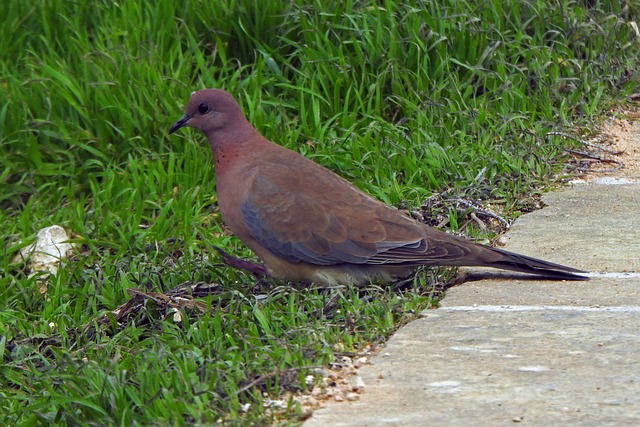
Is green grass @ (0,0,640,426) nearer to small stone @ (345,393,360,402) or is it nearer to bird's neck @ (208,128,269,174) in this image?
bird's neck @ (208,128,269,174)

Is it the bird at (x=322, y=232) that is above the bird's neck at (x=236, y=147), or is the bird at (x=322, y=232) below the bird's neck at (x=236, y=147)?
below

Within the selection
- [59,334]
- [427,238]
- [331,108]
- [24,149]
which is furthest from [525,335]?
[24,149]

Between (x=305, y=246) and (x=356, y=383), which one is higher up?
(x=356, y=383)

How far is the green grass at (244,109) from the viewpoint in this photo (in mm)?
4750

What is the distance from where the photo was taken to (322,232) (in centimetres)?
444

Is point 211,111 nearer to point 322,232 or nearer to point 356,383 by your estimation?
point 322,232

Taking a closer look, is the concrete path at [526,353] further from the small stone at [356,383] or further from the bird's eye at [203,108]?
the bird's eye at [203,108]

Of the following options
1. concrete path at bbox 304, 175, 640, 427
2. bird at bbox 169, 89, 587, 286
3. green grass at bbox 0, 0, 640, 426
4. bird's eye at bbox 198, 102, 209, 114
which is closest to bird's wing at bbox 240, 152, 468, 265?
bird at bbox 169, 89, 587, 286

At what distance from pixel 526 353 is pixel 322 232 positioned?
1287mm

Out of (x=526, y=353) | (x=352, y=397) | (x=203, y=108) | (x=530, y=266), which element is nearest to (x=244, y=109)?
(x=203, y=108)

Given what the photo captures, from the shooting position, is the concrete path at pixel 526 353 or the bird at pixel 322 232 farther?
the bird at pixel 322 232

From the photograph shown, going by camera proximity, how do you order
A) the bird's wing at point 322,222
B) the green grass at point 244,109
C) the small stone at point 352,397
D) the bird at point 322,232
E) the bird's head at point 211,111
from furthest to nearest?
the bird's head at point 211,111 < the green grass at point 244,109 < the bird's wing at point 322,222 < the bird at point 322,232 < the small stone at point 352,397

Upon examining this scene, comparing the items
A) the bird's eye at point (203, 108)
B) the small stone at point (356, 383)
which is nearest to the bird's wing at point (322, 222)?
the bird's eye at point (203, 108)

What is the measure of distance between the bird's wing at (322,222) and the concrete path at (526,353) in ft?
1.08
